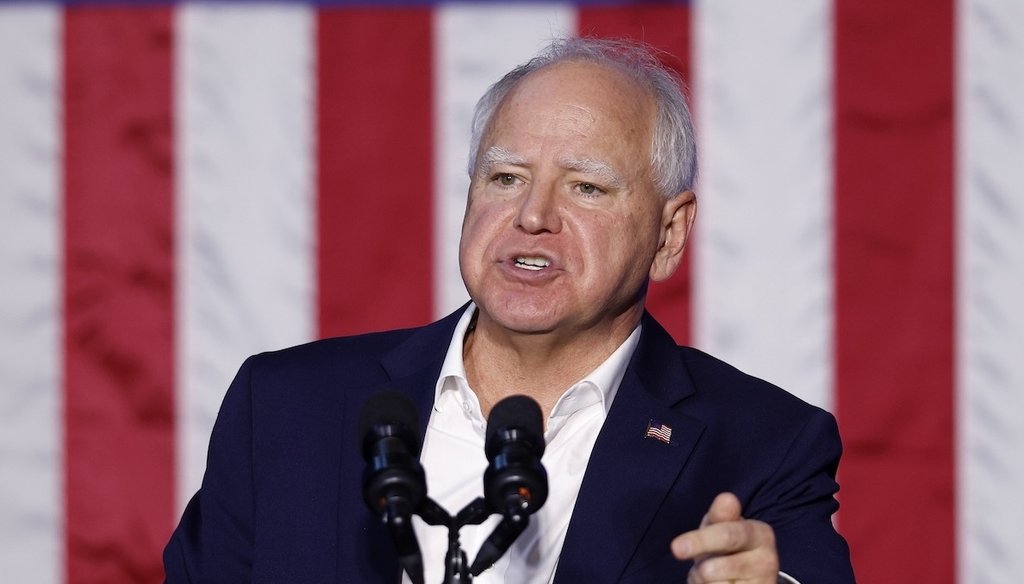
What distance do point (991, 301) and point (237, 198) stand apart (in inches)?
60.7

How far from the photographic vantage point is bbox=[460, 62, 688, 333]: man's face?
170 centimetres

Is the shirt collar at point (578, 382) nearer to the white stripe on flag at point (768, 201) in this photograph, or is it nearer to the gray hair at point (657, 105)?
the gray hair at point (657, 105)

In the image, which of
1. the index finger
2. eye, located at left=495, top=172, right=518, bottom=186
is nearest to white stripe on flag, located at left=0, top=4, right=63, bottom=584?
eye, located at left=495, top=172, right=518, bottom=186

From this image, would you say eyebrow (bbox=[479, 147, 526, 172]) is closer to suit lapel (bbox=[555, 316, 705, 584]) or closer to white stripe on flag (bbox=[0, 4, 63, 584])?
suit lapel (bbox=[555, 316, 705, 584])

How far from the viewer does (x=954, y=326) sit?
8.75 ft

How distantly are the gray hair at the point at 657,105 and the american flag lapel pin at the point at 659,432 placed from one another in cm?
33

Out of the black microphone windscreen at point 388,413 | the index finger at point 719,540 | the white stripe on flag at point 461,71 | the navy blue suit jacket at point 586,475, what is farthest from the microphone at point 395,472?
the white stripe on flag at point 461,71

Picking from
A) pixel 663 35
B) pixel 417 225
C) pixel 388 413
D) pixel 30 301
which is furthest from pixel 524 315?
pixel 30 301

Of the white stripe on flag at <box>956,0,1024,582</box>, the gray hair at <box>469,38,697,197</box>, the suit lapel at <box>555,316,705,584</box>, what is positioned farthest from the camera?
the white stripe on flag at <box>956,0,1024,582</box>

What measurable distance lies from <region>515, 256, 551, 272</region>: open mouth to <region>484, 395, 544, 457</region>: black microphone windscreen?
523 millimetres

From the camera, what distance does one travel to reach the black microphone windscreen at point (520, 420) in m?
1.16

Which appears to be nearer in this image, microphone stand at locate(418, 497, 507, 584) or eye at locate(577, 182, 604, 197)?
microphone stand at locate(418, 497, 507, 584)

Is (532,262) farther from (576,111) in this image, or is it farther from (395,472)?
(395,472)

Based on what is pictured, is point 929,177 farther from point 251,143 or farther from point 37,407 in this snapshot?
point 37,407
